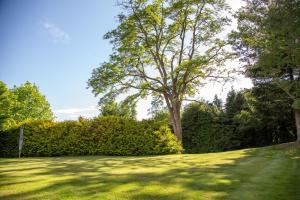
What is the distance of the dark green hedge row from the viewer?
17.8 m

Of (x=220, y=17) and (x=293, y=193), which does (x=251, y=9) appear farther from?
(x=293, y=193)

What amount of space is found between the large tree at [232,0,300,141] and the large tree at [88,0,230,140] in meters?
2.70

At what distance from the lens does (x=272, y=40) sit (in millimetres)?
14523

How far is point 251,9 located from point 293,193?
18253mm

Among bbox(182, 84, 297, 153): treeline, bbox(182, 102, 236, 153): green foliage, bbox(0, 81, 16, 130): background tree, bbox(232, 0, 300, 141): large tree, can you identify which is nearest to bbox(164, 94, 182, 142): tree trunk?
bbox(182, 84, 297, 153): treeline

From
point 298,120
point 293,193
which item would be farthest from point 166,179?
point 298,120

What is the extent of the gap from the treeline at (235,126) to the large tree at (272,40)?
6.02 m

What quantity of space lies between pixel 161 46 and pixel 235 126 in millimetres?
15548

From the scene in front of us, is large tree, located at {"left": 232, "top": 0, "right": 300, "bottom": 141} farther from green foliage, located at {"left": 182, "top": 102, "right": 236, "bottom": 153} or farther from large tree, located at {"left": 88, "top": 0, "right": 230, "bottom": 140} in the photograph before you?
green foliage, located at {"left": 182, "top": 102, "right": 236, "bottom": 153}

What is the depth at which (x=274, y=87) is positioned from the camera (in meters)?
26.2

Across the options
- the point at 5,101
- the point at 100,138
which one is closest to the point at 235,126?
the point at 100,138

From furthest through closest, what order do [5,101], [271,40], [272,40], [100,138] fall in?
[5,101]
[100,138]
[271,40]
[272,40]

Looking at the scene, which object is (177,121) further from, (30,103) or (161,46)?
(30,103)

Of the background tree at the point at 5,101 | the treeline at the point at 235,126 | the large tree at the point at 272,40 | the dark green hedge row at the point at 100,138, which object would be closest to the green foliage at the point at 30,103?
the background tree at the point at 5,101
